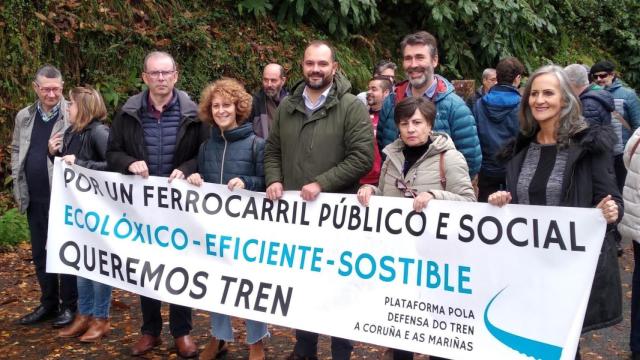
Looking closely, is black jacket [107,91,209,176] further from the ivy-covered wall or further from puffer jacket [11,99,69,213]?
the ivy-covered wall

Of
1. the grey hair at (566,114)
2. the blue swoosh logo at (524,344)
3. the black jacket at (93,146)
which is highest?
the grey hair at (566,114)

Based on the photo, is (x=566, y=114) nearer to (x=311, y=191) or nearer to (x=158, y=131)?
(x=311, y=191)

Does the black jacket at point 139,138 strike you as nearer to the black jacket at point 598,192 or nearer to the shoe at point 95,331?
the shoe at point 95,331

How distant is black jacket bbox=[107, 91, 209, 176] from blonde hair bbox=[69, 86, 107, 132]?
1.36 ft

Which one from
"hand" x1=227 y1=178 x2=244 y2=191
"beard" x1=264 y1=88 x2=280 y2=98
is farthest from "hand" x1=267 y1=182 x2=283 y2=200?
"beard" x1=264 y1=88 x2=280 y2=98

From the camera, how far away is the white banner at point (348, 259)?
3.76m

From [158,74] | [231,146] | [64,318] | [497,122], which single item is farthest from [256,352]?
[497,122]

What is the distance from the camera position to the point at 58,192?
529 centimetres

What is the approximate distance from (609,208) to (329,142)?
180 cm

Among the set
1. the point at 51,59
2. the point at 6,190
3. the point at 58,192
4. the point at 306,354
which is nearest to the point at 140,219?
Result: the point at 58,192

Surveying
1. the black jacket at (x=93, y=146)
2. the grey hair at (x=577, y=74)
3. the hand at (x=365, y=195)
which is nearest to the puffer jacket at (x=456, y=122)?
the hand at (x=365, y=195)

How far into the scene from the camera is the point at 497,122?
659cm

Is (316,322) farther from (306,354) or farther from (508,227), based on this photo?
(508,227)

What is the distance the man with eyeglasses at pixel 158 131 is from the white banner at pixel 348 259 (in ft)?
0.50
